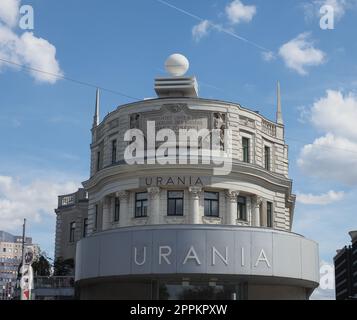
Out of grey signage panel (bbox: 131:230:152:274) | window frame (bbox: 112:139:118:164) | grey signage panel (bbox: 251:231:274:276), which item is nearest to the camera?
grey signage panel (bbox: 131:230:152:274)

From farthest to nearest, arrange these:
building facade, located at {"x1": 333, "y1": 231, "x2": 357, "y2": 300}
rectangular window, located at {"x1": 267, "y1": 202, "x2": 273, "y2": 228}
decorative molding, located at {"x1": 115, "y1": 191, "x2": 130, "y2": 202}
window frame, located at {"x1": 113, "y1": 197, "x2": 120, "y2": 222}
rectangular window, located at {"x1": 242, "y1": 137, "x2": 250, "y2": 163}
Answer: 1. building facade, located at {"x1": 333, "y1": 231, "x2": 357, "y2": 300}
2. rectangular window, located at {"x1": 267, "y1": 202, "x2": 273, "y2": 228}
3. rectangular window, located at {"x1": 242, "y1": 137, "x2": 250, "y2": 163}
4. window frame, located at {"x1": 113, "y1": 197, "x2": 120, "y2": 222}
5. decorative molding, located at {"x1": 115, "y1": 191, "x2": 130, "y2": 202}

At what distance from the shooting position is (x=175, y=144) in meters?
43.5

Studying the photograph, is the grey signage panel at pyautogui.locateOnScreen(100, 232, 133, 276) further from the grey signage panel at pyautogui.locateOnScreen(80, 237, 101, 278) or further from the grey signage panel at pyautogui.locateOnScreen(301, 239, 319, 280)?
the grey signage panel at pyautogui.locateOnScreen(301, 239, 319, 280)

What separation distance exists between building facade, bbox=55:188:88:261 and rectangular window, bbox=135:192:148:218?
16.6 meters

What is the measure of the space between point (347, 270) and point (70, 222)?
107297mm

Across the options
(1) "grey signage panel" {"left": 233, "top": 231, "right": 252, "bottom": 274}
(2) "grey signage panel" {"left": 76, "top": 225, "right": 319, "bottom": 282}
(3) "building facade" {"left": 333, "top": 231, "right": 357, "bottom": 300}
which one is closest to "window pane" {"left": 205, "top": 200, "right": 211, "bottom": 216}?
(2) "grey signage panel" {"left": 76, "top": 225, "right": 319, "bottom": 282}

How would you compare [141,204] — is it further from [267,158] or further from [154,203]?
[267,158]

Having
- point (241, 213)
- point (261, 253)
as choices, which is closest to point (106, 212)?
point (241, 213)

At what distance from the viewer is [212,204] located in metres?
43.8

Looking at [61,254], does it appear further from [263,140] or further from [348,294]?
[348,294]

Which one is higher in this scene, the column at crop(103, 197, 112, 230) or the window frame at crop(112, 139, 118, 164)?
the window frame at crop(112, 139, 118, 164)

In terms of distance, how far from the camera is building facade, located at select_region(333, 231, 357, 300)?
Answer: 475ft

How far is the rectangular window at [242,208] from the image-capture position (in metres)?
44.8
